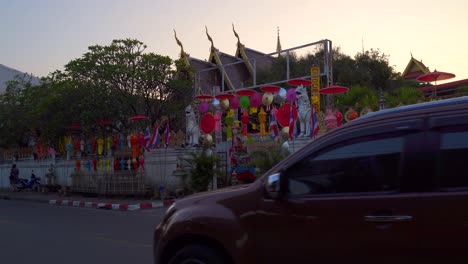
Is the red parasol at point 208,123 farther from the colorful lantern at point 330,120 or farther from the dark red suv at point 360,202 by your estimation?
the dark red suv at point 360,202

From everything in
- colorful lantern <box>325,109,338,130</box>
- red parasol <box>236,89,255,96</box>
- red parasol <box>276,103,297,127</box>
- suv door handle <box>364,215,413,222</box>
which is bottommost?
suv door handle <box>364,215,413,222</box>

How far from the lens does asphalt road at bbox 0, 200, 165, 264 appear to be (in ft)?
23.8

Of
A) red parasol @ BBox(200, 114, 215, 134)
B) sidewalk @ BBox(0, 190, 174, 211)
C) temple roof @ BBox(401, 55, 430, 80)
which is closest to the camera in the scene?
sidewalk @ BBox(0, 190, 174, 211)

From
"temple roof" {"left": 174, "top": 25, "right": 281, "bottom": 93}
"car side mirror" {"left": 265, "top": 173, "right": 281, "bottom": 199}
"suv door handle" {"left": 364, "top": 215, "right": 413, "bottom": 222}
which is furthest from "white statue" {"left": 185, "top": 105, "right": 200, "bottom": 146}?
"suv door handle" {"left": 364, "top": 215, "right": 413, "bottom": 222}

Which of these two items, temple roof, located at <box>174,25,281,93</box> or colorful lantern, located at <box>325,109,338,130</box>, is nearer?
colorful lantern, located at <box>325,109,338,130</box>

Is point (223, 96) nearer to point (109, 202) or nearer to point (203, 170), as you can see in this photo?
point (203, 170)

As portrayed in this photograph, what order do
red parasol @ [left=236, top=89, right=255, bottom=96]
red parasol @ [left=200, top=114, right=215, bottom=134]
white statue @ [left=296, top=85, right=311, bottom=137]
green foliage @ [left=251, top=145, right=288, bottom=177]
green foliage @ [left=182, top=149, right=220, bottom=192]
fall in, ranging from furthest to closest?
1. red parasol @ [left=200, top=114, right=215, bottom=134]
2. white statue @ [left=296, top=85, right=311, bottom=137]
3. red parasol @ [left=236, top=89, right=255, bottom=96]
4. green foliage @ [left=182, top=149, right=220, bottom=192]
5. green foliage @ [left=251, top=145, right=288, bottom=177]

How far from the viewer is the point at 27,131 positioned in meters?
27.2

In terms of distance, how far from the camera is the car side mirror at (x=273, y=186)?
136 inches

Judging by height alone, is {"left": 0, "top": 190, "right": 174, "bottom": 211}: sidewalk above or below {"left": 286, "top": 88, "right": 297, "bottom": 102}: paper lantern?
below

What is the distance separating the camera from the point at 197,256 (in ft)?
12.6

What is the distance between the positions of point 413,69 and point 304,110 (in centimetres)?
1877

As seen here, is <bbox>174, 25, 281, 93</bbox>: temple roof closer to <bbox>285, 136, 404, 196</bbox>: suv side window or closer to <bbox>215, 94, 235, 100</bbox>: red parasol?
<bbox>215, 94, 235, 100</bbox>: red parasol

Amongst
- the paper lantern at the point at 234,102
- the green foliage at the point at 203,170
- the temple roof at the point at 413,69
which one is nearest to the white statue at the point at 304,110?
the paper lantern at the point at 234,102
